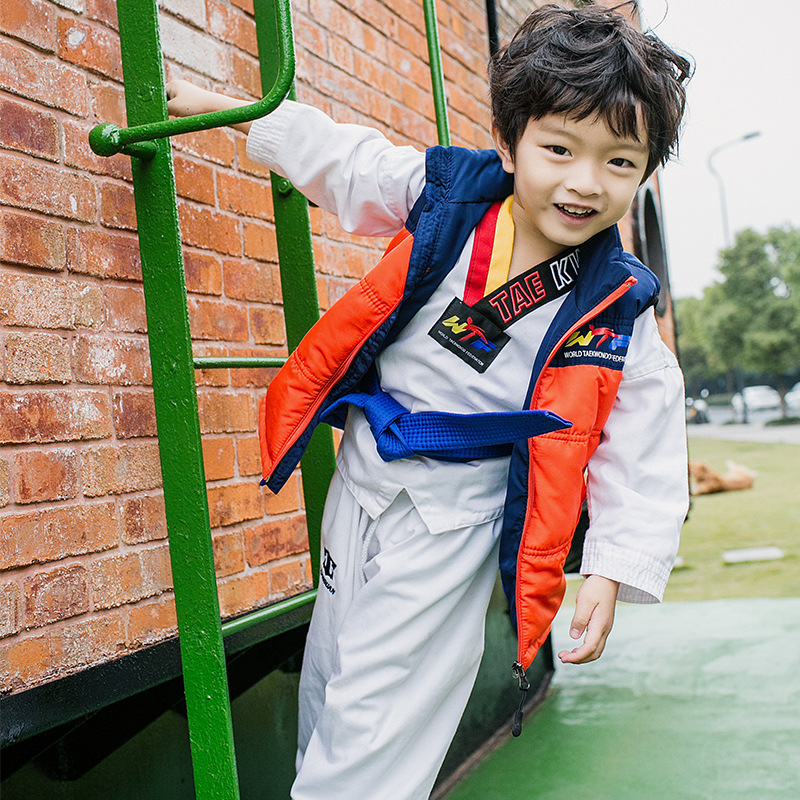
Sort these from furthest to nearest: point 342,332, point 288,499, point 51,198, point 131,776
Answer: point 288,499 < point 131,776 < point 51,198 < point 342,332

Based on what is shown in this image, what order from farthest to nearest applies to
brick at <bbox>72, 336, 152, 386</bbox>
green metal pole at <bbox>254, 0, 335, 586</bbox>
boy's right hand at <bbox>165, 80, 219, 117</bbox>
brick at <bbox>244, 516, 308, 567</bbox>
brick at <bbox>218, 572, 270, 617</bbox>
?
1. brick at <bbox>244, 516, 308, 567</bbox>
2. brick at <bbox>218, 572, 270, 617</bbox>
3. green metal pole at <bbox>254, 0, 335, 586</bbox>
4. brick at <bbox>72, 336, 152, 386</bbox>
5. boy's right hand at <bbox>165, 80, 219, 117</bbox>

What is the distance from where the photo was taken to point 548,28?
4.62 ft

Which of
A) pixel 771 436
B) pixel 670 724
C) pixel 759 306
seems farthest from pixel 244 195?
pixel 759 306

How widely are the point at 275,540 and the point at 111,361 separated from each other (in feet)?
2.16

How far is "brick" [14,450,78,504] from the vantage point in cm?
148

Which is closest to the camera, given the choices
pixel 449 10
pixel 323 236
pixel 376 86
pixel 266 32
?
pixel 266 32

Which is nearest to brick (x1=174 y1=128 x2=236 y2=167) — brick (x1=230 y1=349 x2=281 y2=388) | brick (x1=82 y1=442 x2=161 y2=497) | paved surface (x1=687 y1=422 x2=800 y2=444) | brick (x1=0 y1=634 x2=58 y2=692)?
brick (x1=230 y1=349 x2=281 y2=388)

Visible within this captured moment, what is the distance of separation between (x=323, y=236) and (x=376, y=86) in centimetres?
60

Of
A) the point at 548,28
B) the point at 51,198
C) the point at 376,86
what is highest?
the point at 376,86

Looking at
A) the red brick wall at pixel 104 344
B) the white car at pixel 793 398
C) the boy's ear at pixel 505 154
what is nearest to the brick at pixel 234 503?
the red brick wall at pixel 104 344

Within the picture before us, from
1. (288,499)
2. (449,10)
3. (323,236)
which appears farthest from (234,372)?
(449,10)

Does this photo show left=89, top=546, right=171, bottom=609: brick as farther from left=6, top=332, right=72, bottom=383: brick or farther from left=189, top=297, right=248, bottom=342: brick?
left=189, top=297, right=248, bottom=342: brick

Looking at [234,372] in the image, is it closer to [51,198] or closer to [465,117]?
[51,198]

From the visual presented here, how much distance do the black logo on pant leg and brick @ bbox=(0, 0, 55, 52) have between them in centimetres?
104
